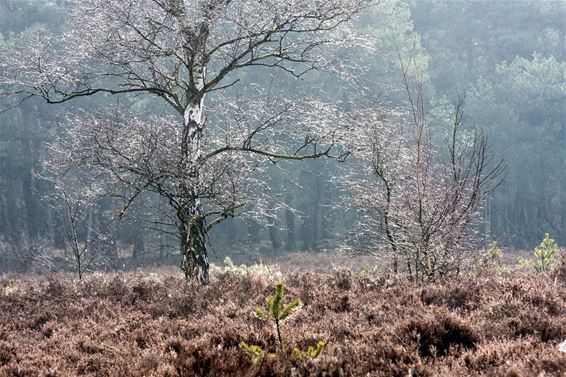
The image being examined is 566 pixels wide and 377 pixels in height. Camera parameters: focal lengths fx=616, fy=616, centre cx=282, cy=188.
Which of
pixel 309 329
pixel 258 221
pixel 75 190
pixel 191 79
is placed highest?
pixel 191 79

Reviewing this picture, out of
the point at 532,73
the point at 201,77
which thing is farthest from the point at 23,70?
the point at 532,73

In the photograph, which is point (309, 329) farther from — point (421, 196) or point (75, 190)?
point (75, 190)

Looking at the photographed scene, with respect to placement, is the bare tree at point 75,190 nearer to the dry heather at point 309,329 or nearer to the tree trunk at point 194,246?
the tree trunk at point 194,246

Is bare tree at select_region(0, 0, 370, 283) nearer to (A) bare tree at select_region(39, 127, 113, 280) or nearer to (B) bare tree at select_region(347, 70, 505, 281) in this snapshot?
(A) bare tree at select_region(39, 127, 113, 280)

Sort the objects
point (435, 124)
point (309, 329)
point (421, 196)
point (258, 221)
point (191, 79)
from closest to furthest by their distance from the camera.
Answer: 1. point (309, 329)
2. point (421, 196)
3. point (191, 79)
4. point (258, 221)
5. point (435, 124)

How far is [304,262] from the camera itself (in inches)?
1368

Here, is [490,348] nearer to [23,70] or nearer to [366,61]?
[23,70]

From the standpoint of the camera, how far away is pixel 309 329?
5574 millimetres

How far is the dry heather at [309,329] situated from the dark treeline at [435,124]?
28.2 meters

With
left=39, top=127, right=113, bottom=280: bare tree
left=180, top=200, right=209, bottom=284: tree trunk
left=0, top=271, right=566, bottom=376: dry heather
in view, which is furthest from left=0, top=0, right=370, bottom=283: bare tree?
left=0, top=271, right=566, bottom=376: dry heather

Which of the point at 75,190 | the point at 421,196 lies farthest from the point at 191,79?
the point at 75,190

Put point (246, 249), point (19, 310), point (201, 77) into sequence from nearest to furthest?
point (19, 310) < point (201, 77) < point (246, 249)

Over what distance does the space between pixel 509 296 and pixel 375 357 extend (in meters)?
2.42

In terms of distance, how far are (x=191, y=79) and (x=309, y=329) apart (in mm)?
5752
